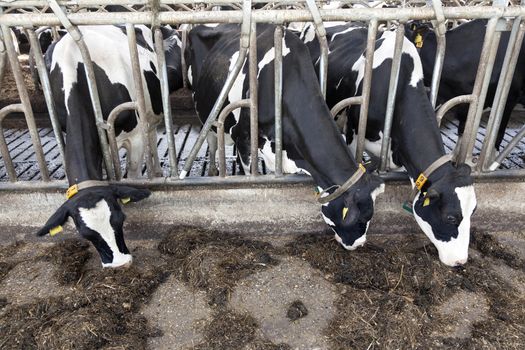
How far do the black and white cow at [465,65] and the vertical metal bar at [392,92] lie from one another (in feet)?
5.64

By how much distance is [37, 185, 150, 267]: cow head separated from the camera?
2.86 m

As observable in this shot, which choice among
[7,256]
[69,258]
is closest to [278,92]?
[69,258]

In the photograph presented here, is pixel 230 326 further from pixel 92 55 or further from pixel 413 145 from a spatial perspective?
pixel 92 55

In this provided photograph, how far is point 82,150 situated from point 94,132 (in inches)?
8.3

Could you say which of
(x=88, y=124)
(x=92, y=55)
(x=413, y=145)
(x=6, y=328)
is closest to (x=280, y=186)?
(x=413, y=145)

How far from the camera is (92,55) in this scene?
11.8ft

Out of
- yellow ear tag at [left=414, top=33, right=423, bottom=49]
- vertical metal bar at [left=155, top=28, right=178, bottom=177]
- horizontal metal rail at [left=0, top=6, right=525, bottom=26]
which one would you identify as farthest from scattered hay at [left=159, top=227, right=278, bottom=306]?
yellow ear tag at [left=414, top=33, right=423, bottom=49]

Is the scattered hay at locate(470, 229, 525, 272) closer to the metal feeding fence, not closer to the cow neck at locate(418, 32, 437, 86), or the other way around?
the metal feeding fence

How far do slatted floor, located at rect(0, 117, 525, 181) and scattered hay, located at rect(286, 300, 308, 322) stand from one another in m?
2.05

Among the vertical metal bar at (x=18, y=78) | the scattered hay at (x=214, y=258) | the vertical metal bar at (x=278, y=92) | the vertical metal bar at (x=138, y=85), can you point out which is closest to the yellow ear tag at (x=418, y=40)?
the vertical metal bar at (x=278, y=92)

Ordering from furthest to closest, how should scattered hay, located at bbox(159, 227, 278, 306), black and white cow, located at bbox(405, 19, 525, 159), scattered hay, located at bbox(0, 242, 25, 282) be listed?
black and white cow, located at bbox(405, 19, 525, 159) < scattered hay, located at bbox(0, 242, 25, 282) < scattered hay, located at bbox(159, 227, 278, 306)

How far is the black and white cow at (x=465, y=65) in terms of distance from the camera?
4.67 meters

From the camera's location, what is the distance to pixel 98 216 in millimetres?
2871

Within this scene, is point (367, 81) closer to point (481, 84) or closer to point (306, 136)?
point (306, 136)
